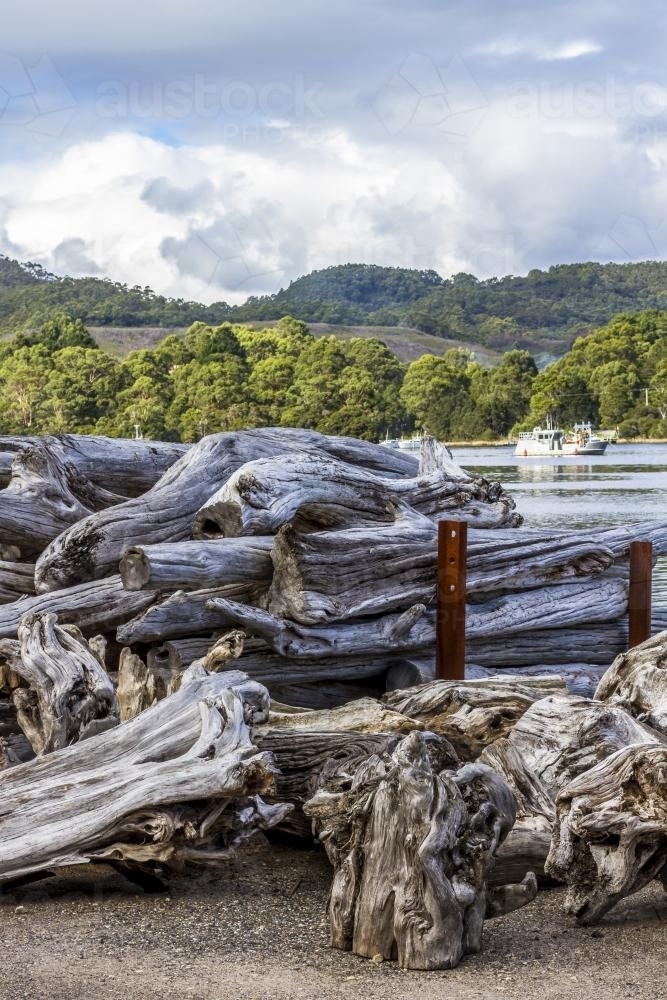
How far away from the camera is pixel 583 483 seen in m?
39.8

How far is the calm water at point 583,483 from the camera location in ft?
90.1

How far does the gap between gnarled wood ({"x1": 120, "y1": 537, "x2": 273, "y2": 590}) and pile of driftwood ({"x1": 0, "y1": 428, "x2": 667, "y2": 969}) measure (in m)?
0.01

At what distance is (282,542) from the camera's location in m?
5.58

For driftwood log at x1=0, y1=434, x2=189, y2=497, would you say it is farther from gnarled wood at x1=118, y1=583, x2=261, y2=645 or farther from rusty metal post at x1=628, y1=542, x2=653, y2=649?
rusty metal post at x1=628, y1=542, x2=653, y2=649

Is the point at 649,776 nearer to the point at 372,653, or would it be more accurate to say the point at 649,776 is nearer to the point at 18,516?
the point at 372,653

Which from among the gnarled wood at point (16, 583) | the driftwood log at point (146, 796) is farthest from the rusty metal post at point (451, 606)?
the gnarled wood at point (16, 583)

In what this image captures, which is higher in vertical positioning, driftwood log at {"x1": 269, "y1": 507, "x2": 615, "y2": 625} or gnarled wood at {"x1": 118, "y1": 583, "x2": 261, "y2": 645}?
driftwood log at {"x1": 269, "y1": 507, "x2": 615, "y2": 625}

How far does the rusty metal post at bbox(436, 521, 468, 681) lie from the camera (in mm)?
5941

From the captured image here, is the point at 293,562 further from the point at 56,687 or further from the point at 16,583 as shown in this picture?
the point at 16,583

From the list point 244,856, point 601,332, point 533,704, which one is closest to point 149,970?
point 244,856

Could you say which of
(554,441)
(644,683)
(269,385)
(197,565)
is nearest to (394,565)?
(197,565)

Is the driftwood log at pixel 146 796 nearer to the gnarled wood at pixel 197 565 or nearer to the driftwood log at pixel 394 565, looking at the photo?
the gnarled wood at pixel 197 565

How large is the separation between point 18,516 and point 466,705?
2.79 metres

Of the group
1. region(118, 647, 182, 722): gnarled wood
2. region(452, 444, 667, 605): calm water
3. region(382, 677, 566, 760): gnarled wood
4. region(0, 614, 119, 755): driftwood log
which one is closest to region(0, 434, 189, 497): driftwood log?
region(118, 647, 182, 722): gnarled wood
